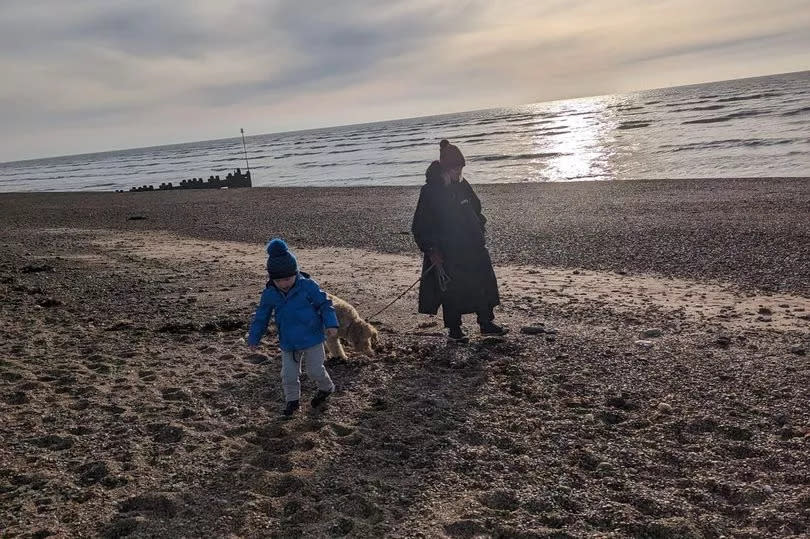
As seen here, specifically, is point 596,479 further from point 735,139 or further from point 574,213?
point 735,139

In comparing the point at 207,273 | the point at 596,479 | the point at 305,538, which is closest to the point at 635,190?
the point at 207,273

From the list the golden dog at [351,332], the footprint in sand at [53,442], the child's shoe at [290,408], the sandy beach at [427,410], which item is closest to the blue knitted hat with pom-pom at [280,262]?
the child's shoe at [290,408]

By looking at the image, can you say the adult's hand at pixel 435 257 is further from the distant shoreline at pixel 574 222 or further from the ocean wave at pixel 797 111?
the ocean wave at pixel 797 111

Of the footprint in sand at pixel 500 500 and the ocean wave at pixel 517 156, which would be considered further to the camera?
the ocean wave at pixel 517 156

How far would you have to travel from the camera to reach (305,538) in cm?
304

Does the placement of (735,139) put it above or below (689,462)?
above

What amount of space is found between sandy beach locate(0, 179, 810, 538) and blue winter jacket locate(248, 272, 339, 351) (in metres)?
0.62

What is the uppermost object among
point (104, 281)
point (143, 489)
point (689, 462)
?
point (104, 281)

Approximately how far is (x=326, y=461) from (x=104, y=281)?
716cm

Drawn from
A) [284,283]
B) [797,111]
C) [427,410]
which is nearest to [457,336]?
[427,410]

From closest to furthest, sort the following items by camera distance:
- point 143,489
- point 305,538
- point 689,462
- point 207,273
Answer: point 305,538 < point 143,489 < point 689,462 < point 207,273

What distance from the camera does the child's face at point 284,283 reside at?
445cm

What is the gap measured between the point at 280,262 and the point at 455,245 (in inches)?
94.5

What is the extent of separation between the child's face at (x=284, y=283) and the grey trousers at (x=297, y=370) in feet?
1.64
